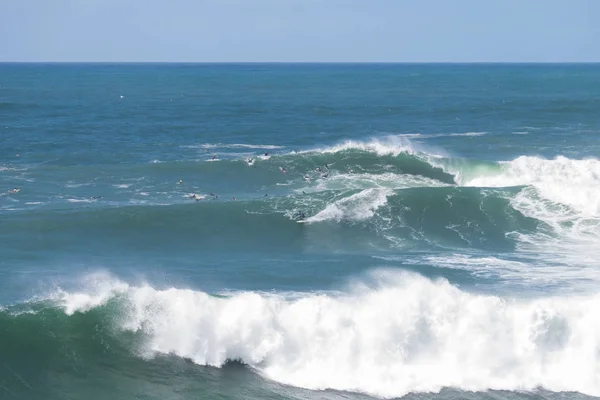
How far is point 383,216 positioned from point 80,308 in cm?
1643

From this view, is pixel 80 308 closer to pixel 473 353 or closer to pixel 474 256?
pixel 473 353

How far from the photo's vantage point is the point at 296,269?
95.1 ft

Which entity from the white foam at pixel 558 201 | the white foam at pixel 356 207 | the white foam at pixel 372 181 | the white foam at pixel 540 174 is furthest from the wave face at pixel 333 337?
the white foam at pixel 540 174

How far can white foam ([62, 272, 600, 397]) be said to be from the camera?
2072cm

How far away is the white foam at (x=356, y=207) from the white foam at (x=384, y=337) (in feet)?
38.1

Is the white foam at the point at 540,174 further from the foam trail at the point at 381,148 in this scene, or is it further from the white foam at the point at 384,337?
the white foam at the point at 384,337

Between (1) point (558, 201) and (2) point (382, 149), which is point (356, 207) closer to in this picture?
(1) point (558, 201)

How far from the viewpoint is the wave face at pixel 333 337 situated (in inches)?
818

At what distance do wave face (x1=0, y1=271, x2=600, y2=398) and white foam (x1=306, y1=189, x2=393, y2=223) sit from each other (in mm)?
11668

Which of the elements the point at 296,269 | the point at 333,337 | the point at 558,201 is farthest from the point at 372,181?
the point at 333,337

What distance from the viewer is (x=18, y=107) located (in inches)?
3583

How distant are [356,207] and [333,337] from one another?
14.9 meters

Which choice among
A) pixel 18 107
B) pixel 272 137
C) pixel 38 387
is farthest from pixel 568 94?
pixel 38 387

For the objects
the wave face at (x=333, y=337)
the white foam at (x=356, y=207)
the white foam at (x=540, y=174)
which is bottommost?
the wave face at (x=333, y=337)
